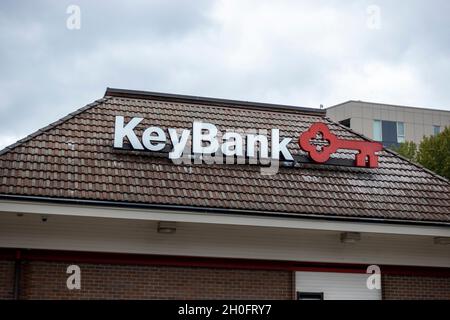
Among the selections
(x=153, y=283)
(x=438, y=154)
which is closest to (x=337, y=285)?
(x=153, y=283)

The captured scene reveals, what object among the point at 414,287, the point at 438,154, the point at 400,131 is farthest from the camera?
the point at 400,131

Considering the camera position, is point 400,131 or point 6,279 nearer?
point 6,279

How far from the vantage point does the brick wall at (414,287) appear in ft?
50.7

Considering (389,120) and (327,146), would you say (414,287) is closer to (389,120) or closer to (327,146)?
(327,146)

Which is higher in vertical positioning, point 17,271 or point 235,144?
point 235,144

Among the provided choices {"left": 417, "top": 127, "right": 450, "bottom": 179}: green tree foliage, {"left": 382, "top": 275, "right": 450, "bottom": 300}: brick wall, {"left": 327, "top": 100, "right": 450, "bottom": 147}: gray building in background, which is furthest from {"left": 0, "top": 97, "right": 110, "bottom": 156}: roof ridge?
{"left": 327, "top": 100, "right": 450, "bottom": 147}: gray building in background

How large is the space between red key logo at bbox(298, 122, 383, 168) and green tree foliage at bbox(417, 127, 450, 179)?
2211 centimetres

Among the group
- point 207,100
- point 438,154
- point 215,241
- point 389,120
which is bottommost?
point 215,241

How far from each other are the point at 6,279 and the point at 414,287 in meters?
8.49

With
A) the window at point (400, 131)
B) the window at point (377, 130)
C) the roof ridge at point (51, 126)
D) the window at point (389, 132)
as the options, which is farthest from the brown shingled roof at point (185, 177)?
the window at point (400, 131)

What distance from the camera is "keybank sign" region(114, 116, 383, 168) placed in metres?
15.5

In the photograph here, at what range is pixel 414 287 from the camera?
1561 cm
